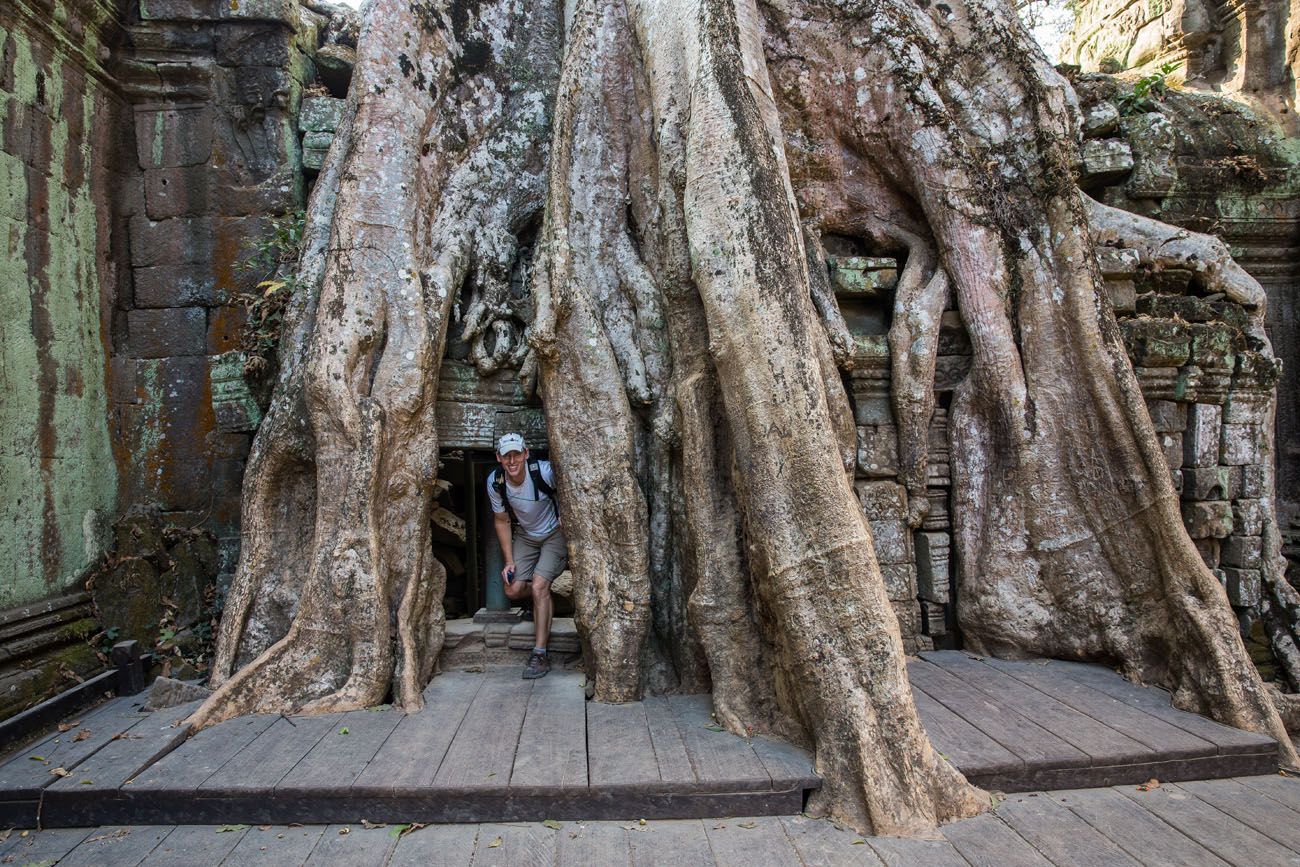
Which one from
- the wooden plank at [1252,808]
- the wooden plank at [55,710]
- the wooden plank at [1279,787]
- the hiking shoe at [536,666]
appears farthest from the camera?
the hiking shoe at [536,666]

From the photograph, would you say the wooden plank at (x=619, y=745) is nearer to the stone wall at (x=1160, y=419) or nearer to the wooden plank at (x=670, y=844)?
the wooden plank at (x=670, y=844)

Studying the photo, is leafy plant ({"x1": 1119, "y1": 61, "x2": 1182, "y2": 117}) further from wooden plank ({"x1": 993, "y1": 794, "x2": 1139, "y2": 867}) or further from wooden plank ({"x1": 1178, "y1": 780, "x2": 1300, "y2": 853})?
wooden plank ({"x1": 993, "y1": 794, "x2": 1139, "y2": 867})

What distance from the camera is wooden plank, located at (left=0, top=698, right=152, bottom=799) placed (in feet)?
8.09

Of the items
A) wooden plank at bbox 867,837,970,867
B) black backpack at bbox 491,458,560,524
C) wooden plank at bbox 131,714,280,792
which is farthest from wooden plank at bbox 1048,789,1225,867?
wooden plank at bbox 131,714,280,792

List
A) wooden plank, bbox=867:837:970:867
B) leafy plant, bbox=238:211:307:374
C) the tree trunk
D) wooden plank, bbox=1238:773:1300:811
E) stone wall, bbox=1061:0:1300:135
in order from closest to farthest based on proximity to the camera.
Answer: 1. wooden plank, bbox=867:837:970:867
2. wooden plank, bbox=1238:773:1300:811
3. the tree trunk
4. leafy plant, bbox=238:211:307:374
5. stone wall, bbox=1061:0:1300:135

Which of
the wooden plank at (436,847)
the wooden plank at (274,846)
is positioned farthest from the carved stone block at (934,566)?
the wooden plank at (274,846)

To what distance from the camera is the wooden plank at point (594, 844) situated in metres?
2.25

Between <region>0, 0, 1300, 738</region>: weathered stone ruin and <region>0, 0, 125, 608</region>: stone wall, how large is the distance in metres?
0.01

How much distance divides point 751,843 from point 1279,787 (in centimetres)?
192

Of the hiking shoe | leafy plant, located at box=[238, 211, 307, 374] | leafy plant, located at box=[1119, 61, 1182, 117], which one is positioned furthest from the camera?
leafy plant, located at box=[1119, 61, 1182, 117]

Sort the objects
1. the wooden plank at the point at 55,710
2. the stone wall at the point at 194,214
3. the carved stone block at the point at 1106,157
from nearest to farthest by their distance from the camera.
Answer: the wooden plank at the point at 55,710, the stone wall at the point at 194,214, the carved stone block at the point at 1106,157

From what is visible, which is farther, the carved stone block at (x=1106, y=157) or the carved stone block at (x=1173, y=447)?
the carved stone block at (x=1106, y=157)

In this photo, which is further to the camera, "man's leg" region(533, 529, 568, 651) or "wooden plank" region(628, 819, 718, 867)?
"man's leg" region(533, 529, 568, 651)

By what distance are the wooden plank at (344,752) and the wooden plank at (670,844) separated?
0.94 m
